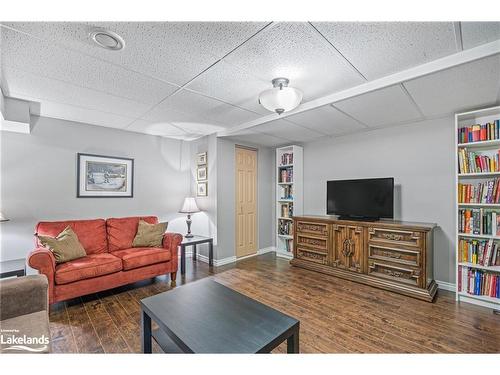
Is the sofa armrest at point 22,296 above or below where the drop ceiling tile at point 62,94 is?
below

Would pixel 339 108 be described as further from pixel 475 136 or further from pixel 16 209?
pixel 16 209

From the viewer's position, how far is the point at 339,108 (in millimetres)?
2678

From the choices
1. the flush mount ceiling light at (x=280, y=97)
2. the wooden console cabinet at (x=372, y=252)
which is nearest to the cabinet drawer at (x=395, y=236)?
the wooden console cabinet at (x=372, y=252)

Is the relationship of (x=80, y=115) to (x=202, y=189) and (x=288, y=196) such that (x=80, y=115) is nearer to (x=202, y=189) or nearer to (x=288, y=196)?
(x=202, y=189)

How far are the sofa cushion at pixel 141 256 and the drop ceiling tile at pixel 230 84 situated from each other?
2120 mm

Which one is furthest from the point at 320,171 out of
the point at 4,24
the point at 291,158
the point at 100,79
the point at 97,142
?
the point at 4,24

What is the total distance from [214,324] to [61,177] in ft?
10.6

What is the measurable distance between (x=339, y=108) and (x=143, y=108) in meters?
2.37

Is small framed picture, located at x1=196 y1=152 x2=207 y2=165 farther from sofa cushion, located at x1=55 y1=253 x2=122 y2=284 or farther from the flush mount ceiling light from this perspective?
the flush mount ceiling light

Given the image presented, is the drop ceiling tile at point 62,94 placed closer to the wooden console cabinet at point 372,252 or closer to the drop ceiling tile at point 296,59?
the drop ceiling tile at point 296,59

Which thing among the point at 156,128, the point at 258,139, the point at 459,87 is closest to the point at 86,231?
the point at 156,128

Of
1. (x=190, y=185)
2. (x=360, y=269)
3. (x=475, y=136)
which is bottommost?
(x=360, y=269)

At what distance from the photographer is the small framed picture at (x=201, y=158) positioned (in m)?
4.22

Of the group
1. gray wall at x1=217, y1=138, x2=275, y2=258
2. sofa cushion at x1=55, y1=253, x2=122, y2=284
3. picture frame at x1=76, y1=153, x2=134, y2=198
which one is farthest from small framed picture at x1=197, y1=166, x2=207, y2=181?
sofa cushion at x1=55, y1=253, x2=122, y2=284
